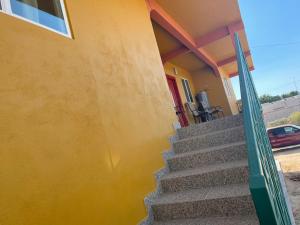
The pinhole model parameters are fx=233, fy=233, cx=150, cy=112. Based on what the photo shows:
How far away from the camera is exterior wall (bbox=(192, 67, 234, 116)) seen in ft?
31.9

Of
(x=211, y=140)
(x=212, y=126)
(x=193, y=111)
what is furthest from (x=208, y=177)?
(x=193, y=111)

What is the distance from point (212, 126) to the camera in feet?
12.4

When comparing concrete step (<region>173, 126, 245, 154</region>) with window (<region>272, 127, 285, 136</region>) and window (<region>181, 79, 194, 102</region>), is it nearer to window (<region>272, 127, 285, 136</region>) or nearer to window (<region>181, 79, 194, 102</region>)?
window (<region>181, 79, 194, 102</region>)

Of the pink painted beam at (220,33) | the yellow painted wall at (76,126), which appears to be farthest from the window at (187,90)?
the yellow painted wall at (76,126)

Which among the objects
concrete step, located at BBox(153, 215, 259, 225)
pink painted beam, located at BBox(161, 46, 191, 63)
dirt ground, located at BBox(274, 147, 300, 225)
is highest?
pink painted beam, located at BBox(161, 46, 191, 63)

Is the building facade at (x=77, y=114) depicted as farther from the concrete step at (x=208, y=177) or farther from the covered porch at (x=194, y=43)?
the covered porch at (x=194, y=43)

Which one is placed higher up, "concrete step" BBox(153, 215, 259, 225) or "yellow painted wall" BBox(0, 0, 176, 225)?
"yellow painted wall" BBox(0, 0, 176, 225)

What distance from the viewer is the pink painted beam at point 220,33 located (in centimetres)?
625

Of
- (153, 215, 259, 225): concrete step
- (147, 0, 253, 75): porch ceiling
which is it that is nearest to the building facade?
(153, 215, 259, 225): concrete step

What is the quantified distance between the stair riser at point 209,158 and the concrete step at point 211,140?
1.12 ft

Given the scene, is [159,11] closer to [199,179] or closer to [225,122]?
[225,122]

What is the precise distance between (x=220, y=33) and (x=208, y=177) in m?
4.93

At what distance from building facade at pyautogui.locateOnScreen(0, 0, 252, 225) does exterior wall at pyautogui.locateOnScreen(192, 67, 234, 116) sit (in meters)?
6.27

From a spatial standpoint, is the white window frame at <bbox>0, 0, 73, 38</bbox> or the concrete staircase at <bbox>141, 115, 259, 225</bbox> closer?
the white window frame at <bbox>0, 0, 73, 38</bbox>
